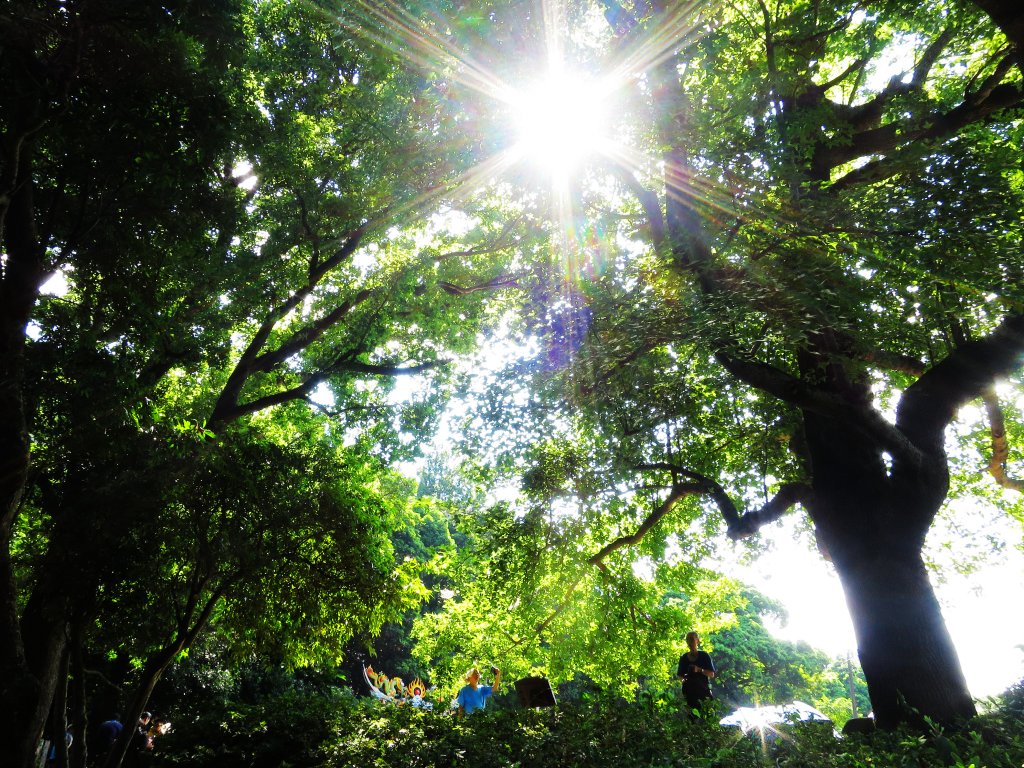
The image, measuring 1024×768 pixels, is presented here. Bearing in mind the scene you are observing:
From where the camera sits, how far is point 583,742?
380 cm

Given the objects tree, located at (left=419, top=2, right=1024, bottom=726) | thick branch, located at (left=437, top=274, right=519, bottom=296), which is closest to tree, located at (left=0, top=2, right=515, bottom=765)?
thick branch, located at (left=437, top=274, right=519, bottom=296)

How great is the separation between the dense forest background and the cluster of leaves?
35 centimetres

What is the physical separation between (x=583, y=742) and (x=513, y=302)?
8908 mm

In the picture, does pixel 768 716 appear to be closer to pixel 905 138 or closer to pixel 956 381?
pixel 956 381

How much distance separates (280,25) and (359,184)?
128 inches

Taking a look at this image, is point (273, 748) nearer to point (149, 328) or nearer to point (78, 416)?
point (78, 416)

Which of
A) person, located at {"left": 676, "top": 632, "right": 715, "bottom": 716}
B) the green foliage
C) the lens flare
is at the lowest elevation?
person, located at {"left": 676, "top": 632, "right": 715, "bottom": 716}

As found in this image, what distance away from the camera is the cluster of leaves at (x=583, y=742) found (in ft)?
10.9

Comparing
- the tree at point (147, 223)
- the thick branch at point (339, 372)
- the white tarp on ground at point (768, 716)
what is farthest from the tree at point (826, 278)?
the thick branch at point (339, 372)

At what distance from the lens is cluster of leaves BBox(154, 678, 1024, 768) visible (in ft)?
10.9

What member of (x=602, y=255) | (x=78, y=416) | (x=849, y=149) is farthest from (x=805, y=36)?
(x=78, y=416)

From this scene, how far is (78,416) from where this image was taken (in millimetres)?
5297

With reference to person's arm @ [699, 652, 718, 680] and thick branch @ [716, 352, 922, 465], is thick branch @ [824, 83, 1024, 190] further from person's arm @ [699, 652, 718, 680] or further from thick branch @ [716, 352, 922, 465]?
person's arm @ [699, 652, 718, 680]

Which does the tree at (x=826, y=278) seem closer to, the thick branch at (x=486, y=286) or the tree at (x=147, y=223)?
the thick branch at (x=486, y=286)
